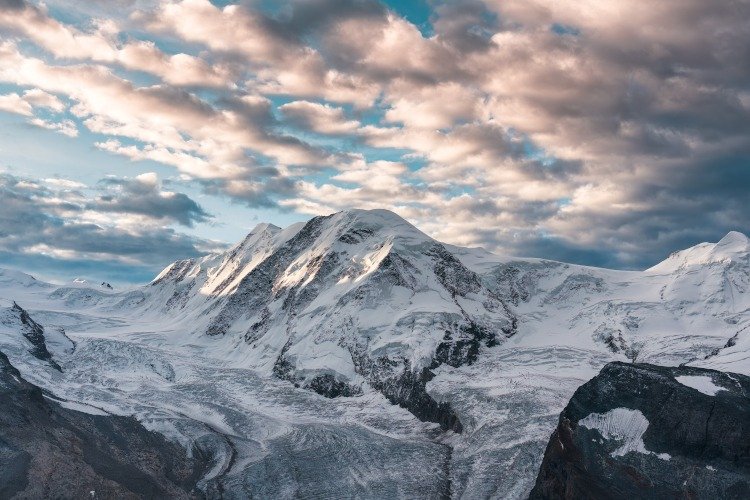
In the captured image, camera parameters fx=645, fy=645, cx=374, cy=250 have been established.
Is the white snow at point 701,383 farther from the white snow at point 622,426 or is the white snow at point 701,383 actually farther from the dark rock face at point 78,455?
the dark rock face at point 78,455

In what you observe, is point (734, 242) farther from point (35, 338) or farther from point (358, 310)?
point (35, 338)

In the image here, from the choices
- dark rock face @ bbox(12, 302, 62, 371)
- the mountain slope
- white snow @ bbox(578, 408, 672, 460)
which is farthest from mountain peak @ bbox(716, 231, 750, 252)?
dark rock face @ bbox(12, 302, 62, 371)

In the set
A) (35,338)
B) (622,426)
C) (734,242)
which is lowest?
(35,338)

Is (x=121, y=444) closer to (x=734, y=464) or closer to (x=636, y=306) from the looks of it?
(x=734, y=464)

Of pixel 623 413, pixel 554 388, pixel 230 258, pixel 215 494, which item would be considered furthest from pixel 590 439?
pixel 230 258

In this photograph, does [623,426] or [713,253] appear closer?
[623,426]

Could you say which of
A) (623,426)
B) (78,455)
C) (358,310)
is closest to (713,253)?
(358,310)
